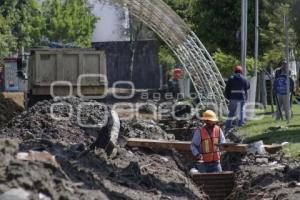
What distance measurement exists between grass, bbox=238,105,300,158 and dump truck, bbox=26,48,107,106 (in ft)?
17.9

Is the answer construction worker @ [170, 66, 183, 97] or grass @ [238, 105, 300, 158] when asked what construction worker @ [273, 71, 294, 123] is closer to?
grass @ [238, 105, 300, 158]

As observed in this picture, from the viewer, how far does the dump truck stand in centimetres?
2306

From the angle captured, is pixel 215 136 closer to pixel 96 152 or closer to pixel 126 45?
pixel 96 152

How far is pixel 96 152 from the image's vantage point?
45.0 ft

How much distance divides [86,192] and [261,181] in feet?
14.3

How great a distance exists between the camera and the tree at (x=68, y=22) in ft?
216

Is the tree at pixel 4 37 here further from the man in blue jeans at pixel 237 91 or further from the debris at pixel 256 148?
the debris at pixel 256 148

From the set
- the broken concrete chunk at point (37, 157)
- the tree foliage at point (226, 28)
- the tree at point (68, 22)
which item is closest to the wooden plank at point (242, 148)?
the broken concrete chunk at point (37, 157)

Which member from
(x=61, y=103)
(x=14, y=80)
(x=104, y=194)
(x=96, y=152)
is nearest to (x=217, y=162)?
(x=96, y=152)

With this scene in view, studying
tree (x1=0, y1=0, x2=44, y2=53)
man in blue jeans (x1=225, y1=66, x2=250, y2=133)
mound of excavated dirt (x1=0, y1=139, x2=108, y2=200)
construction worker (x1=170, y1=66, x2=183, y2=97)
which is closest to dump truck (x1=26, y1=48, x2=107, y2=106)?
man in blue jeans (x1=225, y1=66, x2=250, y2=133)

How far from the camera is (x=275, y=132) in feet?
59.9

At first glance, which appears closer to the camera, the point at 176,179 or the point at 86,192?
the point at 86,192

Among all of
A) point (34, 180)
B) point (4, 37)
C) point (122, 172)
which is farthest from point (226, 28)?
point (34, 180)

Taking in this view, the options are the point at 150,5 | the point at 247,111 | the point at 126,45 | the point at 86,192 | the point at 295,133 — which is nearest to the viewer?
the point at 86,192
